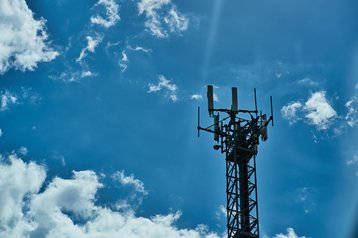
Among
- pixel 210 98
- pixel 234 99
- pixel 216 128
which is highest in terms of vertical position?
pixel 210 98

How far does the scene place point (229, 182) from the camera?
64.1 m

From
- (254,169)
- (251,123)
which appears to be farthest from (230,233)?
(251,123)

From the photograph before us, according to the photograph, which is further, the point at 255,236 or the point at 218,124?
the point at 218,124

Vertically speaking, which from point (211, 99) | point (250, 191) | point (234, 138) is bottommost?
point (250, 191)

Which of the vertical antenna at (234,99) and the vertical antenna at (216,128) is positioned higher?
the vertical antenna at (234,99)

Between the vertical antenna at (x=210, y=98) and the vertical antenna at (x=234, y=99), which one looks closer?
the vertical antenna at (x=234, y=99)

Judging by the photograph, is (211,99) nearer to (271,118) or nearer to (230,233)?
(271,118)

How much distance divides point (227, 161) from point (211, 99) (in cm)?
624

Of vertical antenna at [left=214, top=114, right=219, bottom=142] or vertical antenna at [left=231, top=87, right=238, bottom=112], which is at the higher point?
vertical antenna at [left=231, top=87, right=238, bottom=112]

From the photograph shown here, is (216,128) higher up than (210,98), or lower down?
lower down

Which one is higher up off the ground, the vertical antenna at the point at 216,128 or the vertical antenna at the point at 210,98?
the vertical antenna at the point at 210,98

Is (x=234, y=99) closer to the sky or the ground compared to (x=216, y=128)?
closer to the sky

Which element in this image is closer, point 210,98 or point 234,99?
point 234,99

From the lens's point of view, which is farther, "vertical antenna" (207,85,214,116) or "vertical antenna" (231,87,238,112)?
"vertical antenna" (207,85,214,116)
